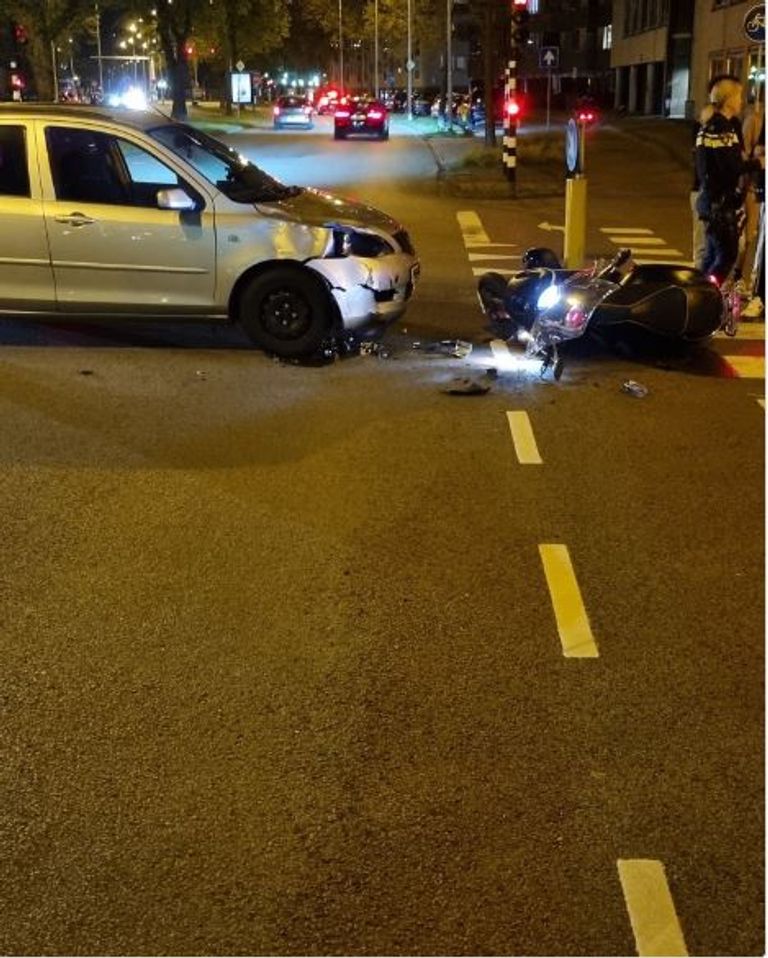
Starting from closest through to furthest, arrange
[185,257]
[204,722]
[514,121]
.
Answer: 1. [204,722]
2. [185,257]
3. [514,121]

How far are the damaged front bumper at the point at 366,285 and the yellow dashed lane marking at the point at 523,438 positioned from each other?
1.88m

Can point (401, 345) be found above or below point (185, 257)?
below

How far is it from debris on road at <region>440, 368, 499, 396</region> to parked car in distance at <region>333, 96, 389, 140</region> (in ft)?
119

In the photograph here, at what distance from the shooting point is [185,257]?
944cm

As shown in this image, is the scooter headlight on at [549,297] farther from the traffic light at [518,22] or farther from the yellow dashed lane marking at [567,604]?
the traffic light at [518,22]

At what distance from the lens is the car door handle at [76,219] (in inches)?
372

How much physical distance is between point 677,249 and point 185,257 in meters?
9.29

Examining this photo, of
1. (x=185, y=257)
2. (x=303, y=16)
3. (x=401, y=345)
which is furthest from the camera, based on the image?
(x=303, y=16)

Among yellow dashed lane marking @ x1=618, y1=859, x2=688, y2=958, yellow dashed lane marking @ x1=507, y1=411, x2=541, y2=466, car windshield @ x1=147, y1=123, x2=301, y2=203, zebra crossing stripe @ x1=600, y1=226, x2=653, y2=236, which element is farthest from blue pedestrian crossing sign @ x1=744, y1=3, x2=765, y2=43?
yellow dashed lane marking @ x1=618, y1=859, x2=688, y2=958

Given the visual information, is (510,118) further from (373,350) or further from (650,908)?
(650,908)

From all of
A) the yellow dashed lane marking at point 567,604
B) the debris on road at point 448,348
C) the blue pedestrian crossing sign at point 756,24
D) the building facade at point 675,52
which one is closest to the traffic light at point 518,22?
the blue pedestrian crossing sign at point 756,24

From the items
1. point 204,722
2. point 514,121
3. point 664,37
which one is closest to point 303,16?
point 664,37

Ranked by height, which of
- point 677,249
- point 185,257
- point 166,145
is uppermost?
point 166,145

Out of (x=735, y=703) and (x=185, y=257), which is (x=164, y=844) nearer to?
(x=735, y=703)
